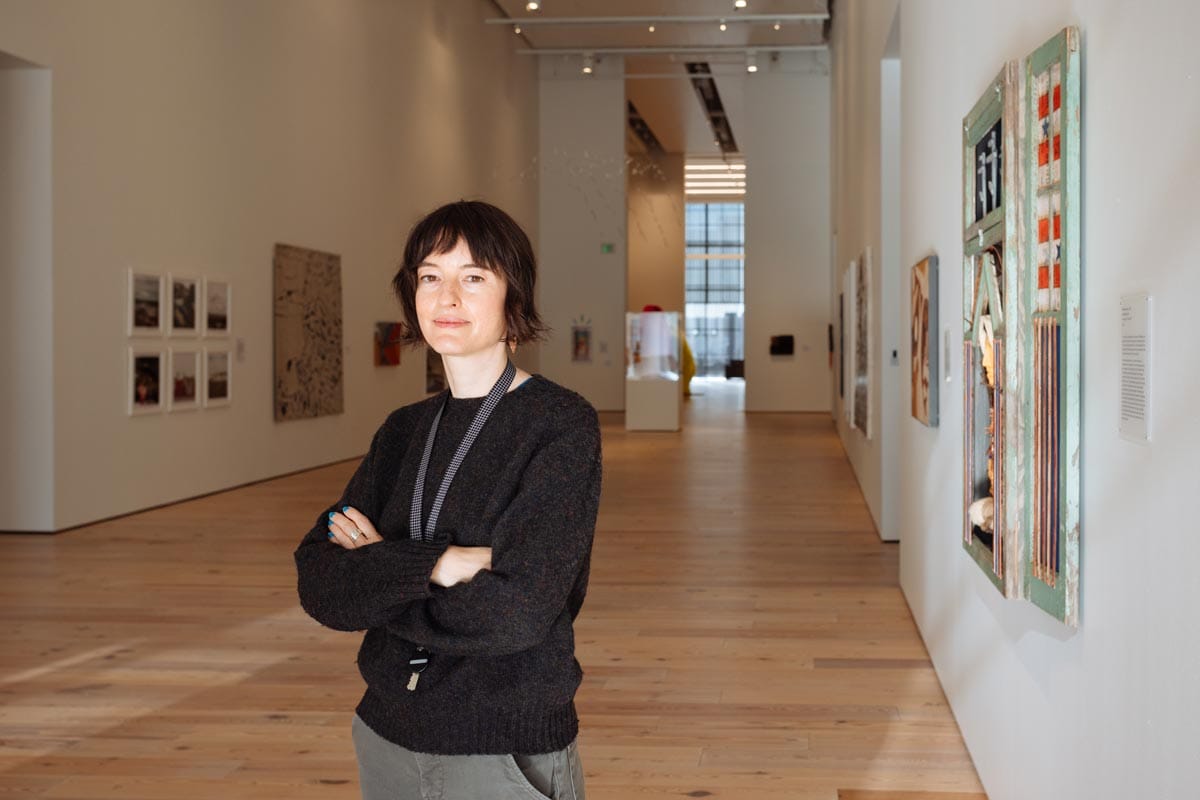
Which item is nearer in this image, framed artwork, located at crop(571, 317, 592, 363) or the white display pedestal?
the white display pedestal

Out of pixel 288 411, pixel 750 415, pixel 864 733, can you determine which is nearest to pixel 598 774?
pixel 864 733

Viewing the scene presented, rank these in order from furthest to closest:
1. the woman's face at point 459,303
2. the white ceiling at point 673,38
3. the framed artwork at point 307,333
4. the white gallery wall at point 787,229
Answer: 1. the white gallery wall at point 787,229
2. the white ceiling at point 673,38
3. the framed artwork at point 307,333
4. the woman's face at point 459,303

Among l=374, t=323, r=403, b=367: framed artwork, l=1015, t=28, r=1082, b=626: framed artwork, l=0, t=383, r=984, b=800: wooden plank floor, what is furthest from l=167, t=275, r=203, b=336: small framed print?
l=1015, t=28, r=1082, b=626: framed artwork

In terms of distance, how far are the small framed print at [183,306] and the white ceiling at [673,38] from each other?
12.3 m

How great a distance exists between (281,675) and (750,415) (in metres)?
21.5

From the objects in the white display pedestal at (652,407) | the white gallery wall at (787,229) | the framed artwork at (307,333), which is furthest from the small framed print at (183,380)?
the white gallery wall at (787,229)

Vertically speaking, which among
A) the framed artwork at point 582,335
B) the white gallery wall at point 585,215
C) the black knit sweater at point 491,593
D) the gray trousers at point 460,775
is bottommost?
the gray trousers at point 460,775

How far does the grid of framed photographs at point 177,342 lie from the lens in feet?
39.2

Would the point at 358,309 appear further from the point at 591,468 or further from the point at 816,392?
the point at 591,468

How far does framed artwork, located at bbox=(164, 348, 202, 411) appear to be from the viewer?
12.6m

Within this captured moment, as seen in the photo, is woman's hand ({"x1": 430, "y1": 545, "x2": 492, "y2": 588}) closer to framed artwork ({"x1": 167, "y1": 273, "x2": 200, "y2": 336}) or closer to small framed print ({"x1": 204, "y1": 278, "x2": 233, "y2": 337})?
framed artwork ({"x1": 167, "y1": 273, "x2": 200, "y2": 336})

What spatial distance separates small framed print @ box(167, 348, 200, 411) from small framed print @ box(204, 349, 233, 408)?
0.18 m

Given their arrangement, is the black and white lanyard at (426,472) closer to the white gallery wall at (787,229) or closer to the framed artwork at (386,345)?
the framed artwork at (386,345)

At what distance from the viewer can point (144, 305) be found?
12070mm
